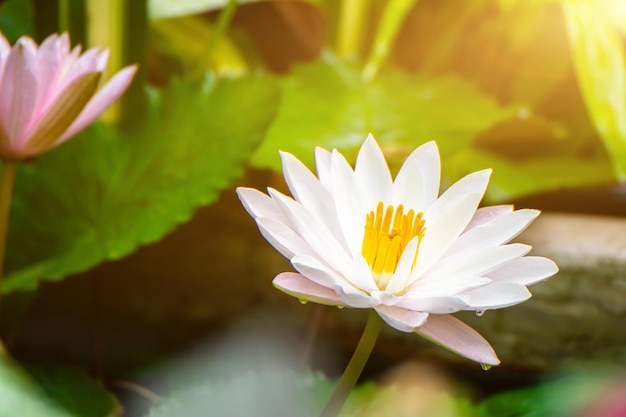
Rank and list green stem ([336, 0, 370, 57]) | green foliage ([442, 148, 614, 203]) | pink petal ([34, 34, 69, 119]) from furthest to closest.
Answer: green stem ([336, 0, 370, 57]), green foliage ([442, 148, 614, 203]), pink petal ([34, 34, 69, 119])

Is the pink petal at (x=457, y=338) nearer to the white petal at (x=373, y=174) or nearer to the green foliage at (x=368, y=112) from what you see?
the white petal at (x=373, y=174)

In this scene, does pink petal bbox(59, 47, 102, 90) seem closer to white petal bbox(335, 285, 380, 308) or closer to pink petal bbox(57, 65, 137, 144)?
pink petal bbox(57, 65, 137, 144)

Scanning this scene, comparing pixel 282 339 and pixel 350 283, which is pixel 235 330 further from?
pixel 350 283

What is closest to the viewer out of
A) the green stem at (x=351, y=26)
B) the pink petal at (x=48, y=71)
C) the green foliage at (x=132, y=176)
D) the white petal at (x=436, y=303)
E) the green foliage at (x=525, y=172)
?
the white petal at (x=436, y=303)

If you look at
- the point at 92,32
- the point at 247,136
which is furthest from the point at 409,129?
the point at 92,32

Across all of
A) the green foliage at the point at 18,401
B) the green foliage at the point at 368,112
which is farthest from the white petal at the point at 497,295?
the green foliage at the point at 368,112

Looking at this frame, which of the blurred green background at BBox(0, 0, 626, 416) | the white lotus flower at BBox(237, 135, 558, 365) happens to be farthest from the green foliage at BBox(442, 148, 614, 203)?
the white lotus flower at BBox(237, 135, 558, 365)

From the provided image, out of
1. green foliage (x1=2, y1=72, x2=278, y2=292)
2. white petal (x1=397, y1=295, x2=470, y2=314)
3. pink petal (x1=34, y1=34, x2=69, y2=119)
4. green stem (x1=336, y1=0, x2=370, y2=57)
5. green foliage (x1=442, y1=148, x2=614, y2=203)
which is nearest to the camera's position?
white petal (x1=397, y1=295, x2=470, y2=314)
